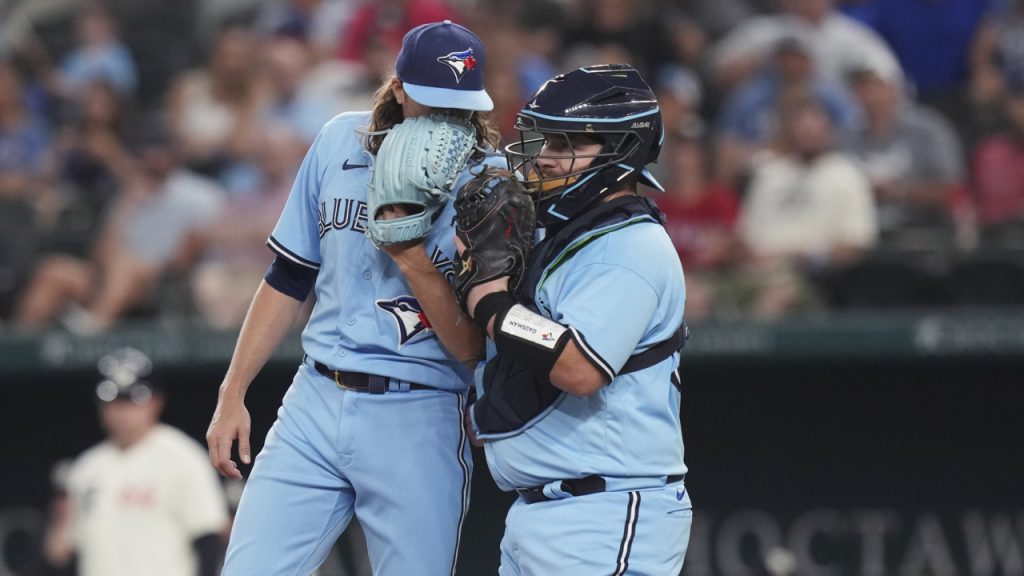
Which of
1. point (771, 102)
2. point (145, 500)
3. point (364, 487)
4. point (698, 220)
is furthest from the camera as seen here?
point (771, 102)

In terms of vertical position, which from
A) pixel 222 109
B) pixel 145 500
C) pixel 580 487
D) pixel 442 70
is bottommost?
pixel 145 500

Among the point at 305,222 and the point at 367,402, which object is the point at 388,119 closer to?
the point at 305,222

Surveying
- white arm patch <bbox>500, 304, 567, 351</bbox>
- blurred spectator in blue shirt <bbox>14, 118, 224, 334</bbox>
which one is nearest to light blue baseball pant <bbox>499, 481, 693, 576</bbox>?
white arm patch <bbox>500, 304, 567, 351</bbox>

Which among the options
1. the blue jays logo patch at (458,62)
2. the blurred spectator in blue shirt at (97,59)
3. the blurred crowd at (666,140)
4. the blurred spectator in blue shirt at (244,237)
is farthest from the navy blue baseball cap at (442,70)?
the blurred spectator in blue shirt at (97,59)

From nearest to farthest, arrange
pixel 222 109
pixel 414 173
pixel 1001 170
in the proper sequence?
pixel 414 173 → pixel 1001 170 → pixel 222 109

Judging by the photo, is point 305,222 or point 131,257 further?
point 131,257

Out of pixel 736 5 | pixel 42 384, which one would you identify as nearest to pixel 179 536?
pixel 42 384

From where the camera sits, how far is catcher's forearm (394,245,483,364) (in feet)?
10.9

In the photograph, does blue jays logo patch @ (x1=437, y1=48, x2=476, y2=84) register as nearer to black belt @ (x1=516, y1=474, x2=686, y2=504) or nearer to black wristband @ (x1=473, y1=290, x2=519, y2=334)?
black wristband @ (x1=473, y1=290, x2=519, y2=334)

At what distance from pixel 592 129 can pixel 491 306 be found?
1.45ft

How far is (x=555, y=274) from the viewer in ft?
10.9

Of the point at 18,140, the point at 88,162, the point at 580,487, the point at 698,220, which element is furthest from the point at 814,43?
the point at 580,487

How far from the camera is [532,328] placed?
3125 mm

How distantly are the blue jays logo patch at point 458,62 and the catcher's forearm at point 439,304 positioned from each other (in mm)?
392
